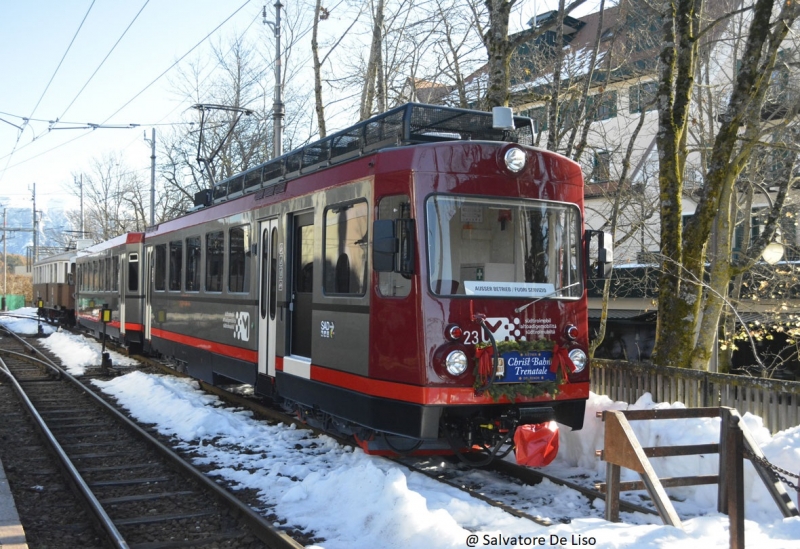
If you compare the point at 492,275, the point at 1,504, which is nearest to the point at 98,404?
the point at 1,504

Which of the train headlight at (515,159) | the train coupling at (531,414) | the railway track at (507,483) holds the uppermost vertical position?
the train headlight at (515,159)

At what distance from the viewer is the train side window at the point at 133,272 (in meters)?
17.3

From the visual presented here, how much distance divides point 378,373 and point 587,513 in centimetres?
213

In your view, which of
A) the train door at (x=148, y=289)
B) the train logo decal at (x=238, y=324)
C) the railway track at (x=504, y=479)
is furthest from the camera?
the train door at (x=148, y=289)

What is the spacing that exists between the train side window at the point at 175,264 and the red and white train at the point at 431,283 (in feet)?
15.2

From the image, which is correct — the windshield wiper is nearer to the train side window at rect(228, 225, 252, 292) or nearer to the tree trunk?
the train side window at rect(228, 225, 252, 292)

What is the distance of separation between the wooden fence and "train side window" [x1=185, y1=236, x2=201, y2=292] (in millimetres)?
6219

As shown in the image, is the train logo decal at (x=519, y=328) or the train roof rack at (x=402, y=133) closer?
the train logo decal at (x=519, y=328)

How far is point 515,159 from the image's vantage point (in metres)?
7.04

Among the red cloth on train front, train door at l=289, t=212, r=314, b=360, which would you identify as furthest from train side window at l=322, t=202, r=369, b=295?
the red cloth on train front

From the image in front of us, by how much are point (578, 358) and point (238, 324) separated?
486 centimetres

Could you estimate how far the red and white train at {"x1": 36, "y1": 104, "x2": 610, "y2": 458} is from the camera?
6.61m

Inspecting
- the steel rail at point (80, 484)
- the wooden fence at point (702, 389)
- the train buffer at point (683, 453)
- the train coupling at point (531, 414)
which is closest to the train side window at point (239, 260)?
the steel rail at point (80, 484)

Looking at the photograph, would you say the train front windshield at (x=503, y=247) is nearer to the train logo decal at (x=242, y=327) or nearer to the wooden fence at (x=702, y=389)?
the wooden fence at (x=702, y=389)
